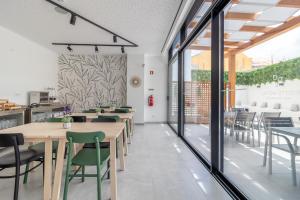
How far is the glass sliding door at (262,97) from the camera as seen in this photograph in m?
1.86

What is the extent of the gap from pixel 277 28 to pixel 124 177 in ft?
8.79

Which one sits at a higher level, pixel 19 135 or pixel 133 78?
pixel 133 78

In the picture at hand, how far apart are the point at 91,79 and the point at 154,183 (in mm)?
6604

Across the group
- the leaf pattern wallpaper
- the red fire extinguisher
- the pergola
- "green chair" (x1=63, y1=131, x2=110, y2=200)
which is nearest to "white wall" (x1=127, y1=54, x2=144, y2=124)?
the leaf pattern wallpaper

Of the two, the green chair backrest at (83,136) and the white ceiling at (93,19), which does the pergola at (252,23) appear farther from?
the green chair backrest at (83,136)

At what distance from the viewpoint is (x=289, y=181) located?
1.98 m

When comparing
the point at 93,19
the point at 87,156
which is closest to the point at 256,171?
the point at 87,156

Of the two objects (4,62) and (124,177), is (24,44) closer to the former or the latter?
(4,62)

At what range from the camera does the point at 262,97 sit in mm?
2320

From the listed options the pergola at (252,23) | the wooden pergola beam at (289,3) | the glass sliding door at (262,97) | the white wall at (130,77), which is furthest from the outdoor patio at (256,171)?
the white wall at (130,77)

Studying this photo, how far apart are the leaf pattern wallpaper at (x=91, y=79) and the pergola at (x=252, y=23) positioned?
5570 mm

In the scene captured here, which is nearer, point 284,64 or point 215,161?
point 284,64

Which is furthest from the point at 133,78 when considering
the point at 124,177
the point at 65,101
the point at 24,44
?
the point at 124,177

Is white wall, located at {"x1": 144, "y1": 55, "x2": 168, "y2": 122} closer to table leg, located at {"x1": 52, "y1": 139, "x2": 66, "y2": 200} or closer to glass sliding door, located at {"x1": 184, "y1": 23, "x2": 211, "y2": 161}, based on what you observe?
glass sliding door, located at {"x1": 184, "y1": 23, "x2": 211, "y2": 161}
